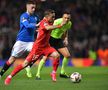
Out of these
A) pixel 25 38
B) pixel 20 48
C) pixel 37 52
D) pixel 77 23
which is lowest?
pixel 77 23

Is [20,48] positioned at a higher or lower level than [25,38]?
Answer: lower

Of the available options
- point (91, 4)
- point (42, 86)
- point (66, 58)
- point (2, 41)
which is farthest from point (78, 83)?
point (91, 4)

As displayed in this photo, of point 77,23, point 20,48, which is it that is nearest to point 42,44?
point 20,48

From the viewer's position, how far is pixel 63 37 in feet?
51.6

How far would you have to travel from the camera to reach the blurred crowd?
2445cm

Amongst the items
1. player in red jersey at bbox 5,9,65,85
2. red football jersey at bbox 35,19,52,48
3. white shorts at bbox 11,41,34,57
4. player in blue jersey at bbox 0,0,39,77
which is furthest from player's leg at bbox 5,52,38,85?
white shorts at bbox 11,41,34,57

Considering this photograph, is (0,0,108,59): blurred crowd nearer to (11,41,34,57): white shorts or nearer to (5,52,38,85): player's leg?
(11,41,34,57): white shorts

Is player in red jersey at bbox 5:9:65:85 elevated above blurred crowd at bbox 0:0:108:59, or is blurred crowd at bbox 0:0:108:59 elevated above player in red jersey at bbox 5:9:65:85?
player in red jersey at bbox 5:9:65:85

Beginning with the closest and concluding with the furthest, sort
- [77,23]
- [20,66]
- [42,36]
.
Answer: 1. [20,66]
2. [42,36]
3. [77,23]

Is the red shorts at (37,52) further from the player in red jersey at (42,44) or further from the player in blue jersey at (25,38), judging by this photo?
the player in blue jersey at (25,38)

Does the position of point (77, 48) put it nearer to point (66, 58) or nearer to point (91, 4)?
point (91, 4)

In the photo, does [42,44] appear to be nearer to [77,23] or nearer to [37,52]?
[37,52]

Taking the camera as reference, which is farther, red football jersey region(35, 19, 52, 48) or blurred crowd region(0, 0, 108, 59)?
blurred crowd region(0, 0, 108, 59)

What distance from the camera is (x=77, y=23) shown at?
26625 mm
